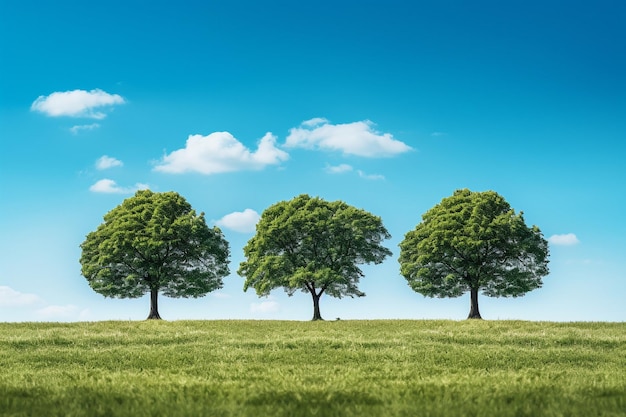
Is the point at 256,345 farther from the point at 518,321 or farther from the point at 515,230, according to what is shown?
the point at 515,230

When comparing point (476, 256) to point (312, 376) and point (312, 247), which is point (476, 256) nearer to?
point (312, 247)

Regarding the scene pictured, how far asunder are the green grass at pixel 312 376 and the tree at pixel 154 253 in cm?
1400

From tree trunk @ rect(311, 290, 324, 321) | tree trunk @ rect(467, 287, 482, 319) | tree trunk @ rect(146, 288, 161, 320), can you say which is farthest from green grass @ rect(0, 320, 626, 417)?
tree trunk @ rect(467, 287, 482, 319)

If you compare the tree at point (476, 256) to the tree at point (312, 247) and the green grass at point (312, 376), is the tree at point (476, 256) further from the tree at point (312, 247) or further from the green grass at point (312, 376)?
the green grass at point (312, 376)

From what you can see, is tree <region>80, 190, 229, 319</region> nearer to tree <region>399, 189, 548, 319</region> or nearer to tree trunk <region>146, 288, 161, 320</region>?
tree trunk <region>146, 288, 161, 320</region>

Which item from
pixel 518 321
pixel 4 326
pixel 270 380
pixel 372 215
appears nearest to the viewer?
pixel 270 380

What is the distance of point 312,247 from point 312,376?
39.0 metres

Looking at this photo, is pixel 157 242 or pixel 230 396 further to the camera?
pixel 157 242

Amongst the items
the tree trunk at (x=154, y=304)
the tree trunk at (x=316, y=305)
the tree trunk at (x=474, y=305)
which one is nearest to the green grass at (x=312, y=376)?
the tree trunk at (x=154, y=304)

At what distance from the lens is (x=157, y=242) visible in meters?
49.7

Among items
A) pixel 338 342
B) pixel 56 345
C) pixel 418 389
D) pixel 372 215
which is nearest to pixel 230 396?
pixel 418 389

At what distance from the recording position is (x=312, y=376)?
14.0 metres

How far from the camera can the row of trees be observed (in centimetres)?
5066

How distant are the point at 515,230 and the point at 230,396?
44225mm
